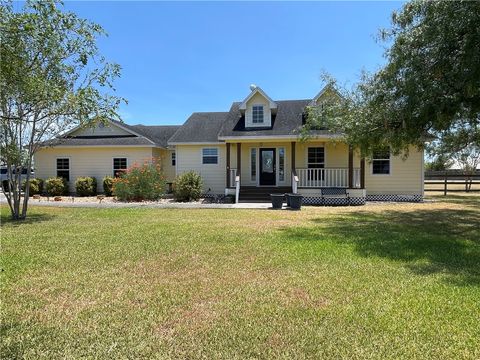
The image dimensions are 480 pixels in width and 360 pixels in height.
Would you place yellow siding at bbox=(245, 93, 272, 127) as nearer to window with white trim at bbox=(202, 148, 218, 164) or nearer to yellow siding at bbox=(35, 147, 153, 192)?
window with white trim at bbox=(202, 148, 218, 164)

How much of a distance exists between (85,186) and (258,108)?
449 inches

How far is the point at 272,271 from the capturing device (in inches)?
227

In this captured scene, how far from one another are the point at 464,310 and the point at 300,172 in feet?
48.5

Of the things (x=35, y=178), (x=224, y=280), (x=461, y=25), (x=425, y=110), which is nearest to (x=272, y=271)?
(x=224, y=280)

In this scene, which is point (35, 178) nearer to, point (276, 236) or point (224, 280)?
point (276, 236)

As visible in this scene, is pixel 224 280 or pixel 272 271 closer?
pixel 224 280

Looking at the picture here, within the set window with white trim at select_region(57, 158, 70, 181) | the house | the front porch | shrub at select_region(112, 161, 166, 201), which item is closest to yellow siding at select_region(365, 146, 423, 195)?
the house

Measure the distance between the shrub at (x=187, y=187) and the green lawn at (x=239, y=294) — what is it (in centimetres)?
969

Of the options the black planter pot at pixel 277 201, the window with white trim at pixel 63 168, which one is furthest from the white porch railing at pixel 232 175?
the window with white trim at pixel 63 168

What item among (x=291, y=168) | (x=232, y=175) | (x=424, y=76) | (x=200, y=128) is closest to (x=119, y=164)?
(x=200, y=128)

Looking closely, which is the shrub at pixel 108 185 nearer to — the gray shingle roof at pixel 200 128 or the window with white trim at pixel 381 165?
the gray shingle roof at pixel 200 128

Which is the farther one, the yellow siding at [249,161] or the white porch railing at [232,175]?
the yellow siding at [249,161]

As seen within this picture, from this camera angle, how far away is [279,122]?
787 inches

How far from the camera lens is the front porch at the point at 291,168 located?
717 inches
